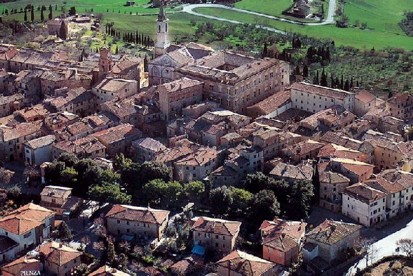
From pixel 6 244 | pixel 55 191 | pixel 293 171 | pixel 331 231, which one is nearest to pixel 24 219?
pixel 6 244

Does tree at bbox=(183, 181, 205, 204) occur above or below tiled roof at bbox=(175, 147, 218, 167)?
below

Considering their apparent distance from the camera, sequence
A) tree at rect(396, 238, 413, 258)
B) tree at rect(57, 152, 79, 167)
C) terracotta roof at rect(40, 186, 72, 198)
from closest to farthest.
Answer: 1. tree at rect(396, 238, 413, 258)
2. terracotta roof at rect(40, 186, 72, 198)
3. tree at rect(57, 152, 79, 167)

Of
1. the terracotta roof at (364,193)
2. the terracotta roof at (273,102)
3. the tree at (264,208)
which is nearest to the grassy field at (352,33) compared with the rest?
the terracotta roof at (273,102)

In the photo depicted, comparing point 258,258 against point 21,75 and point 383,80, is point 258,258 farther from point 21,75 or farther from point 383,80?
point 383,80

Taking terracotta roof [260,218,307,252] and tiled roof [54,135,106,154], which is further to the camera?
tiled roof [54,135,106,154]

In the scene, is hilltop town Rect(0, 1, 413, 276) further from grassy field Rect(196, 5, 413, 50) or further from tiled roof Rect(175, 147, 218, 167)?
grassy field Rect(196, 5, 413, 50)

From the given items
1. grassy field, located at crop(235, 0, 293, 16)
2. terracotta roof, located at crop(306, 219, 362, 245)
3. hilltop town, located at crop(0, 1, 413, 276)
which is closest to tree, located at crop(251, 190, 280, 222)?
hilltop town, located at crop(0, 1, 413, 276)

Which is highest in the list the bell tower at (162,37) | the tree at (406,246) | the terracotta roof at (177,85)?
the bell tower at (162,37)

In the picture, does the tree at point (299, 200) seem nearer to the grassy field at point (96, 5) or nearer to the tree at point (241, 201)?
the tree at point (241, 201)
